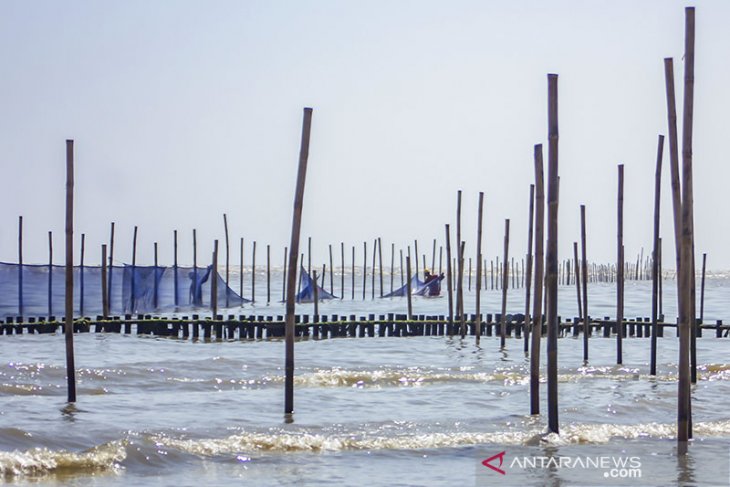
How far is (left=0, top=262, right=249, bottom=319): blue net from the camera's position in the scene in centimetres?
2864

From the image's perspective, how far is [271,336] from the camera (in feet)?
92.7

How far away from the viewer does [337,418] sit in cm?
1444

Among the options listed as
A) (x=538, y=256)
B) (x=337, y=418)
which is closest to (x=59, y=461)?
(x=337, y=418)

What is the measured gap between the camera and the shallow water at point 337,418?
10.9m

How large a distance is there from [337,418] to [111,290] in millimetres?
18363

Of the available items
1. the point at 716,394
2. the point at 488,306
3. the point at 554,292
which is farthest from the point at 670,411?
the point at 488,306

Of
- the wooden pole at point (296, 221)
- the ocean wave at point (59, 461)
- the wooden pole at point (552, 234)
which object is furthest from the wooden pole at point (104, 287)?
the wooden pole at point (552, 234)

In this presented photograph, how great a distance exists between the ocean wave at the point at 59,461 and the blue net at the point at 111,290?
616 inches

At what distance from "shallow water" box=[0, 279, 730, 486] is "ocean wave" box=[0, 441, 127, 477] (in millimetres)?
18

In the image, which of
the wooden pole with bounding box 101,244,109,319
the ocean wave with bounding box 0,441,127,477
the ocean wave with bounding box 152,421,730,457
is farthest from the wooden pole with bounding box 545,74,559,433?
the wooden pole with bounding box 101,244,109,319

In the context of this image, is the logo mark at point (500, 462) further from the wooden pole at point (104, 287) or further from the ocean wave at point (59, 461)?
the wooden pole at point (104, 287)

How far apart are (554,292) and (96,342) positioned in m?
17.0

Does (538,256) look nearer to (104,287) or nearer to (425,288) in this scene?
(104,287)

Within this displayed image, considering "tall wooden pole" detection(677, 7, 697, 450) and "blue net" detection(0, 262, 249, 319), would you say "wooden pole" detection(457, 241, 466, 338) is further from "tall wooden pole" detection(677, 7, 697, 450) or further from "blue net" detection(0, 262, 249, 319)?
"tall wooden pole" detection(677, 7, 697, 450)
